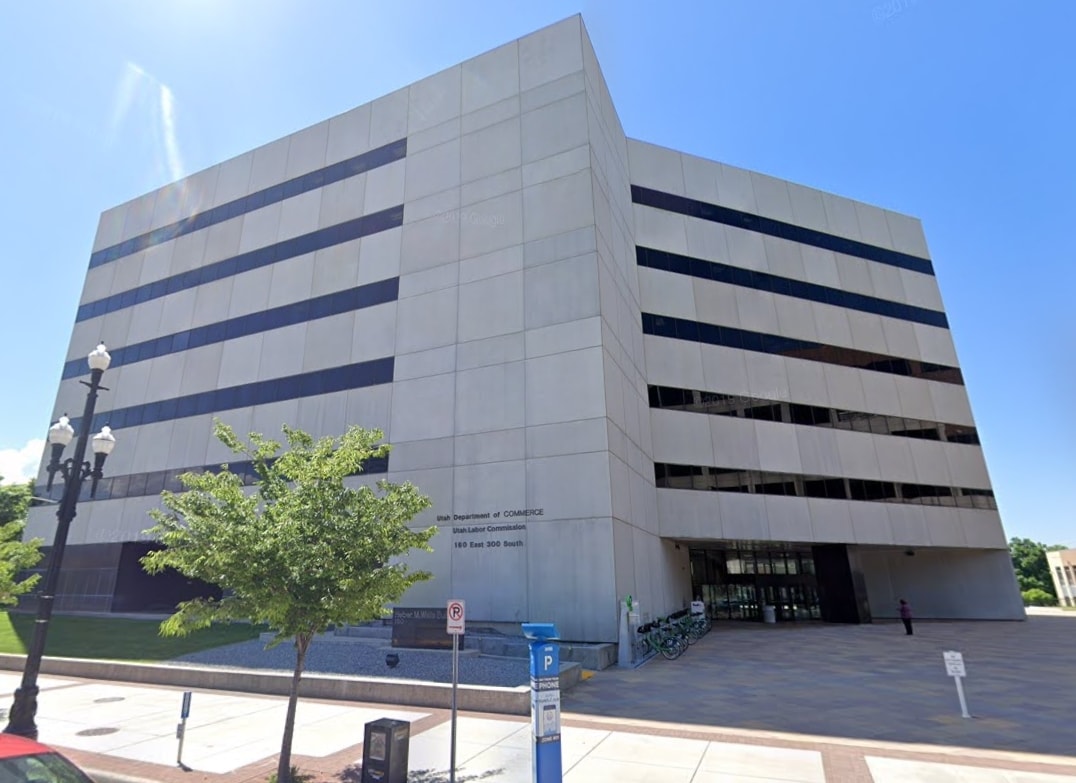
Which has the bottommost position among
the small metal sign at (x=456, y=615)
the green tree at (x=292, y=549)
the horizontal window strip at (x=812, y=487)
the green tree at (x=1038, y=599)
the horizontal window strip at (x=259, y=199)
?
the green tree at (x=1038, y=599)

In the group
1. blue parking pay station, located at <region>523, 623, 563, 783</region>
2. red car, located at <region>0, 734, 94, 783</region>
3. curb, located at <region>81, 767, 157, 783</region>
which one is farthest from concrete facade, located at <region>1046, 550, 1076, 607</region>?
red car, located at <region>0, 734, 94, 783</region>

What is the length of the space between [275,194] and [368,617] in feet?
102

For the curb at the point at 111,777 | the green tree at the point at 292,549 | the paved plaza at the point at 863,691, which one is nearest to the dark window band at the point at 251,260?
the green tree at the point at 292,549

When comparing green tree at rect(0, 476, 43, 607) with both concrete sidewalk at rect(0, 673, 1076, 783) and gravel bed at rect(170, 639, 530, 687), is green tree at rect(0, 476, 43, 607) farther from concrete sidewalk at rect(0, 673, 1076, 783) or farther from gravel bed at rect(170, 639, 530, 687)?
gravel bed at rect(170, 639, 530, 687)

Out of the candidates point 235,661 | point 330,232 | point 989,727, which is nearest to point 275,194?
point 330,232

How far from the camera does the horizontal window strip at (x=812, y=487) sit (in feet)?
92.3

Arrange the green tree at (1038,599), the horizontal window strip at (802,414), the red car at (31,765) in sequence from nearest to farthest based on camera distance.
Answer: the red car at (31,765)
the horizontal window strip at (802,414)
the green tree at (1038,599)

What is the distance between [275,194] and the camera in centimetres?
3328

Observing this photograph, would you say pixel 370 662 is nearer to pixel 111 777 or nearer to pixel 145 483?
pixel 111 777

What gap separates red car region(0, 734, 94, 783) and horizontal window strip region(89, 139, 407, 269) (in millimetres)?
29048

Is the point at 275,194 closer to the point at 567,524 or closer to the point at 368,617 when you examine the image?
the point at 567,524

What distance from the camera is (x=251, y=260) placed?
32.4 metres

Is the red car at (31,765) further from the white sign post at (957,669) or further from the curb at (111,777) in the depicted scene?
the white sign post at (957,669)

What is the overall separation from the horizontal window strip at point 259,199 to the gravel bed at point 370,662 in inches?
921
